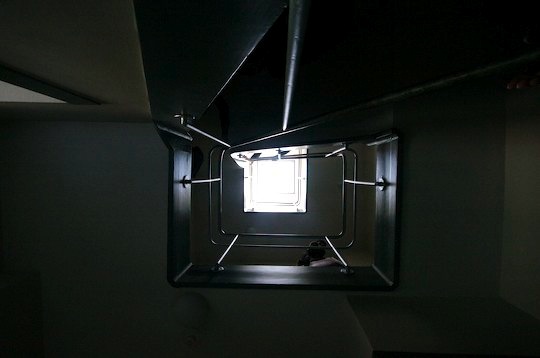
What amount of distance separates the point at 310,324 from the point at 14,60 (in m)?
1.38

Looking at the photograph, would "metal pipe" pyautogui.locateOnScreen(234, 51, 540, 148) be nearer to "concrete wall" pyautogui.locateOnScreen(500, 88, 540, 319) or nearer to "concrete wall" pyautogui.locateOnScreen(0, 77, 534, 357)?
"concrete wall" pyautogui.locateOnScreen(0, 77, 534, 357)

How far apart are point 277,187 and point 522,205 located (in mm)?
2719

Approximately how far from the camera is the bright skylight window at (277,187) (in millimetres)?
3467

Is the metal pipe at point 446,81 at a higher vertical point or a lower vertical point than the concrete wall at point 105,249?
higher

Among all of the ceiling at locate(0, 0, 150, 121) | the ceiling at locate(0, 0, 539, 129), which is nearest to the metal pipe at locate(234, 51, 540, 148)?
the ceiling at locate(0, 0, 539, 129)

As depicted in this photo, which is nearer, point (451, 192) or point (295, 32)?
point (295, 32)

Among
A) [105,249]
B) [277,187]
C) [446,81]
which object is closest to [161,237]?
[105,249]

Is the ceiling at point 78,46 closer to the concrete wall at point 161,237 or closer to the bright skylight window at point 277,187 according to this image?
the concrete wall at point 161,237

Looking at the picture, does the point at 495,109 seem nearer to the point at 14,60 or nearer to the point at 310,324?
the point at 310,324

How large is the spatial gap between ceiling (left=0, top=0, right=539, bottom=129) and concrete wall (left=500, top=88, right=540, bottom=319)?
0.89 meters

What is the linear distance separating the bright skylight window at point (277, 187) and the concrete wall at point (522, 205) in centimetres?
234

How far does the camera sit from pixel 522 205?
1104 mm

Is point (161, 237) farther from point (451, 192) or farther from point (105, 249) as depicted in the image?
point (451, 192)

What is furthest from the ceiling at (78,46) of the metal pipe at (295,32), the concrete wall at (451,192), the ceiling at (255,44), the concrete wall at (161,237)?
the concrete wall at (451,192)
